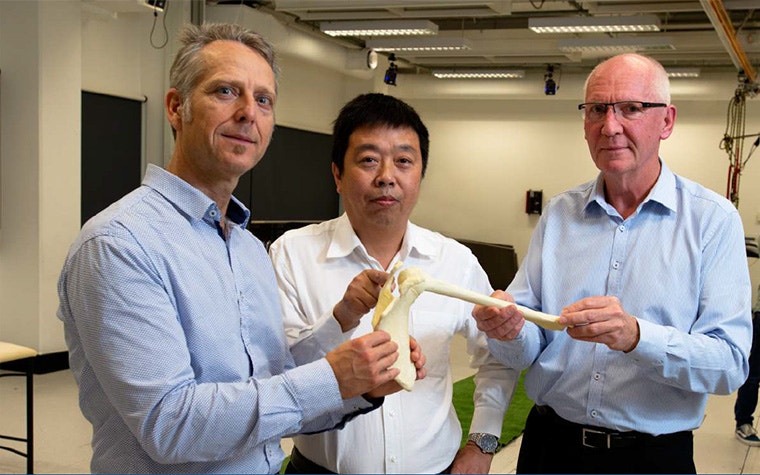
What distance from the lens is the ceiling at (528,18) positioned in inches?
319

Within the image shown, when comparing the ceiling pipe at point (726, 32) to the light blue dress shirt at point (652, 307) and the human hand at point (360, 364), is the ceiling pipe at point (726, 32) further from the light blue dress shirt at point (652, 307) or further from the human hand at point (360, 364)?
the human hand at point (360, 364)

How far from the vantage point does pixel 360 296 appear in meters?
1.73

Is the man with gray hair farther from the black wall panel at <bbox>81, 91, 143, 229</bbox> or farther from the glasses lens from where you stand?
the black wall panel at <bbox>81, 91, 143, 229</bbox>

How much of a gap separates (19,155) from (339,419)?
17.7 feet

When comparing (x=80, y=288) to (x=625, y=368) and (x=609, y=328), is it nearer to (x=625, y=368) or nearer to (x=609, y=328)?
(x=609, y=328)

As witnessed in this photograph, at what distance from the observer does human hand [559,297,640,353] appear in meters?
1.66

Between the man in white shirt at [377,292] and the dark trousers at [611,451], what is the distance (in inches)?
6.5

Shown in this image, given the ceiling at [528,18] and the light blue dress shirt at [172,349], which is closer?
the light blue dress shirt at [172,349]

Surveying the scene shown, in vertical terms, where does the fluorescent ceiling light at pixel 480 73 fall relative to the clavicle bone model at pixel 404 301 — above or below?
above

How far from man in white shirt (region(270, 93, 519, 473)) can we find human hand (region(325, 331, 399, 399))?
1.04ft

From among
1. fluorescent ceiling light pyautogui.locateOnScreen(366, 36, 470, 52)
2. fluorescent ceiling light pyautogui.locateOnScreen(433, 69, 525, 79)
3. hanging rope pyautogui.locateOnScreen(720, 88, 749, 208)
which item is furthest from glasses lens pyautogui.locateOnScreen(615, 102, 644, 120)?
fluorescent ceiling light pyautogui.locateOnScreen(433, 69, 525, 79)

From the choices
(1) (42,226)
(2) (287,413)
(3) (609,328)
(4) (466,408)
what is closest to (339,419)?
(2) (287,413)

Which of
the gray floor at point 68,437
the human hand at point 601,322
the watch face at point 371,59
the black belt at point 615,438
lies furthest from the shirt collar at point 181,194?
the watch face at point 371,59

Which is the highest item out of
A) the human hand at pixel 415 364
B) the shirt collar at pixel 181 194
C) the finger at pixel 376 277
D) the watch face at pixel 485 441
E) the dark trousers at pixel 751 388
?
the shirt collar at pixel 181 194
